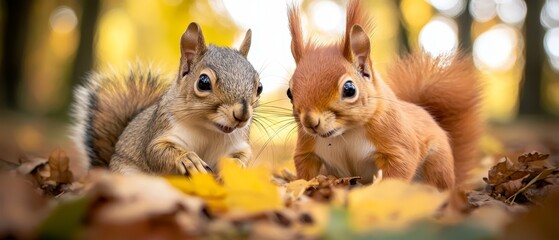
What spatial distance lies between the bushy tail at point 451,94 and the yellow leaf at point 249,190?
1.41 m

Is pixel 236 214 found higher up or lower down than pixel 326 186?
higher up

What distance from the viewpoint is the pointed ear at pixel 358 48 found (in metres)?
1.95

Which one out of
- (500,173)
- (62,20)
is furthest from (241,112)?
(62,20)

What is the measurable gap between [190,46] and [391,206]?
1146 millimetres

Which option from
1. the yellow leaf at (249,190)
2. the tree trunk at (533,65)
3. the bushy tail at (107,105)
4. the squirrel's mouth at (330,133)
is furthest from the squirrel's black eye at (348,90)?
the tree trunk at (533,65)

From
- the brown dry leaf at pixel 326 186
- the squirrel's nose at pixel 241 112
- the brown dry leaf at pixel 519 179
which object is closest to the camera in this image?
the brown dry leaf at pixel 326 186

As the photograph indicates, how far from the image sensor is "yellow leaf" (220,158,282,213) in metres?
Result: 1.23

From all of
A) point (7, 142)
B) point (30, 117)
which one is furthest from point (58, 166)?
point (30, 117)

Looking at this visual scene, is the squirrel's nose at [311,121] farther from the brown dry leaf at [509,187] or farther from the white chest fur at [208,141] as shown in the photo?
the brown dry leaf at [509,187]

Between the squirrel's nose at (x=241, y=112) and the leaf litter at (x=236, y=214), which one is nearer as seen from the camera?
the leaf litter at (x=236, y=214)

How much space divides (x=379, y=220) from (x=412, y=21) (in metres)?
9.15

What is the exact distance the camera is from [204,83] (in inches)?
77.4

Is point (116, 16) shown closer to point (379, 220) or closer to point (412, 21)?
point (412, 21)

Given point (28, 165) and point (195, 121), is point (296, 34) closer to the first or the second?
point (195, 121)
